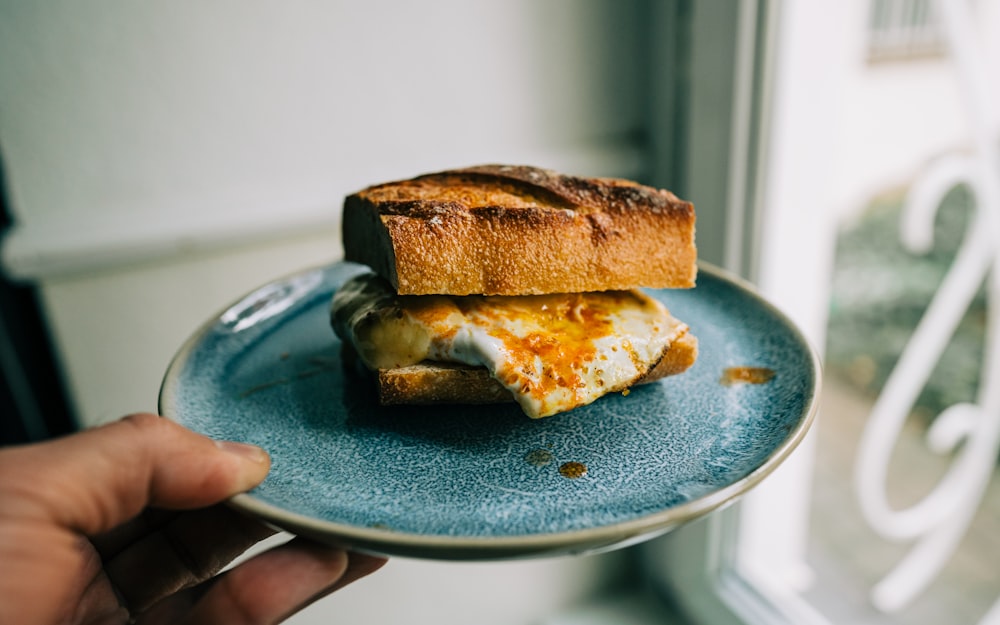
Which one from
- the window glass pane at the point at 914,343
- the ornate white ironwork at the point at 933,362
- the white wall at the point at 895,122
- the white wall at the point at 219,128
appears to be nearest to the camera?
the white wall at the point at 219,128

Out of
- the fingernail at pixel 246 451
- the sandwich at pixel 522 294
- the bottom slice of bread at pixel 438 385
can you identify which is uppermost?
the sandwich at pixel 522 294

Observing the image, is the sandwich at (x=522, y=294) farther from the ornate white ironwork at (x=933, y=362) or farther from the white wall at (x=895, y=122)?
the white wall at (x=895, y=122)

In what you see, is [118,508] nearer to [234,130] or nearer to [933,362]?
[234,130]

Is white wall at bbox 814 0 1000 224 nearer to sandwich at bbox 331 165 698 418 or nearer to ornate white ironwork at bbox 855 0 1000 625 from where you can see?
ornate white ironwork at bbox 855 0 1000 625

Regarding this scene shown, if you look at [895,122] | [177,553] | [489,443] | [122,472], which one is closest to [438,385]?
[489,443]

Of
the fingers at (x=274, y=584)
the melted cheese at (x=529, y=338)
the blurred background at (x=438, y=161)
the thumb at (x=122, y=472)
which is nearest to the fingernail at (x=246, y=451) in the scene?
the thumb at (x=122, y=472)

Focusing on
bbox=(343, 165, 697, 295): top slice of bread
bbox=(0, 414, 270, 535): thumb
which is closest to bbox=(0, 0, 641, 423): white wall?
bbox=(343, 165, 697, 295): top slice of bread

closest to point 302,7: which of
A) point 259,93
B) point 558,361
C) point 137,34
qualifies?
point 259,93
